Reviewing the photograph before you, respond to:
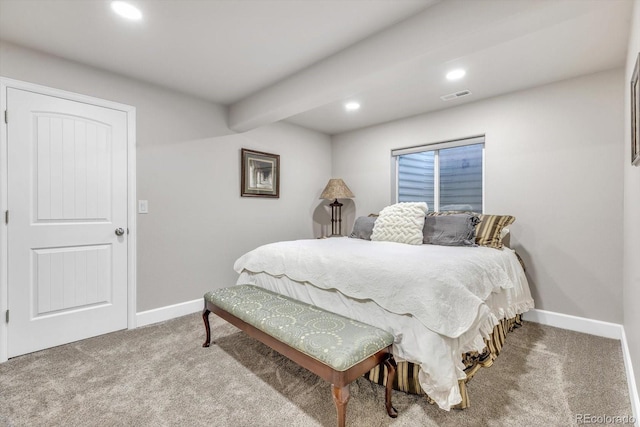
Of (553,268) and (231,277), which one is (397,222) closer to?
(553,268)

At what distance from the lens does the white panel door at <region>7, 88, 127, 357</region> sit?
2.19 metres

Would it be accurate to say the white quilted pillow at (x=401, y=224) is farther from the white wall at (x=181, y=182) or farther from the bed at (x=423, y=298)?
the white wall at (x=181, y=182)

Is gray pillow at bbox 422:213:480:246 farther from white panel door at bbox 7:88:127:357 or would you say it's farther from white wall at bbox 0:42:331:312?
white panel door at bbox 7:88:127:357

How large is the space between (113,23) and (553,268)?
4.00m

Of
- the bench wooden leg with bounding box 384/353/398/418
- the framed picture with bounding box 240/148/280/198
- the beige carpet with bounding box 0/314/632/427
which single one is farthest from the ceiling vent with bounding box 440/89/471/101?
the bench wooden leg with bounding box 384/353/398/418

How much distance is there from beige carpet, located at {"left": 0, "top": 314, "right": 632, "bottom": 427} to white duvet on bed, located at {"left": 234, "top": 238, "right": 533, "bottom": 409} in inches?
12.0

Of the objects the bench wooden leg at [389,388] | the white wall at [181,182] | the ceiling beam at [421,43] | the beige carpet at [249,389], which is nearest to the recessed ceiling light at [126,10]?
the white wall at [181,182]

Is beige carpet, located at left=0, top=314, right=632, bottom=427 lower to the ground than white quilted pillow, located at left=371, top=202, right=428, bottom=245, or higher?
lower

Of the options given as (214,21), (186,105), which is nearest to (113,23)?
(214,21)

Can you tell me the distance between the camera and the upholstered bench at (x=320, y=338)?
4.34 ft

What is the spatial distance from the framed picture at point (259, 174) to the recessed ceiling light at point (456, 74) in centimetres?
218

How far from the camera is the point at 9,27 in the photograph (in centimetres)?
196

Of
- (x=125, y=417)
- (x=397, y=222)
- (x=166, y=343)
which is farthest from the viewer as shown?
(x=397, y=222)

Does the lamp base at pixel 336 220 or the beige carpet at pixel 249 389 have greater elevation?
the lamp base at pixel 336 220
